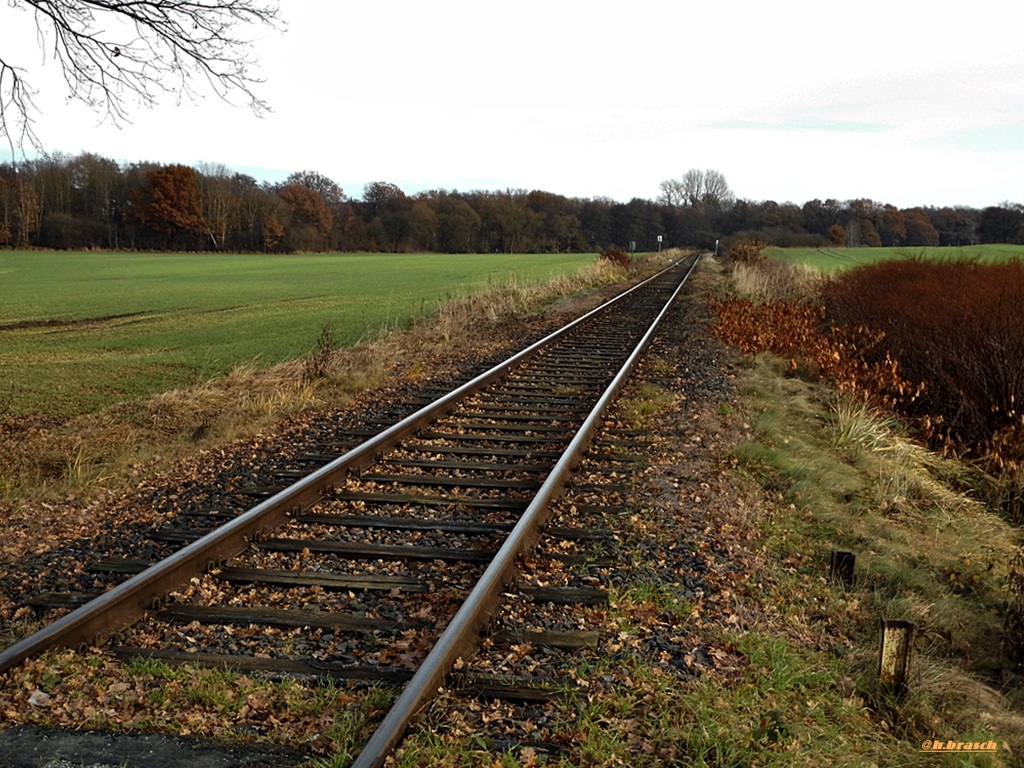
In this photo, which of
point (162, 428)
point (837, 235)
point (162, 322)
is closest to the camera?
point (162, 428)

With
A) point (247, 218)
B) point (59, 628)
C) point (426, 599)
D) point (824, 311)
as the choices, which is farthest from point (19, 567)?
point (247, 218)

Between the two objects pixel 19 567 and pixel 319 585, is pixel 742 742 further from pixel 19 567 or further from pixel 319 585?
pixel 19 567

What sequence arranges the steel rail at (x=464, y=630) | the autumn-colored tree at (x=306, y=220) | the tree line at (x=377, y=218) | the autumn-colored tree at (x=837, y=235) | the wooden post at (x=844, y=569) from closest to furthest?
the steel rail at (x=464, y=630) → the wooden post at (x=844, y=569) → the tree line at (x=377, y=218) → the autumn-colored tree at (x=306, y=220) → the autumn-colored tree at (x=837, y=235)

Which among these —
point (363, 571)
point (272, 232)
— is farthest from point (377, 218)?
point (363, 571)

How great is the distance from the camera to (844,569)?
527 centimetres

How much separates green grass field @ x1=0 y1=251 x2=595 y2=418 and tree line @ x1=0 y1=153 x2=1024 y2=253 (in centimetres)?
4050

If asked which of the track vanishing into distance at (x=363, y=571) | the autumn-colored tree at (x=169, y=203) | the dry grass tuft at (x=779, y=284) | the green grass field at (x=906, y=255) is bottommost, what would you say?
the track vanishing into distance at (x=363, y=571)

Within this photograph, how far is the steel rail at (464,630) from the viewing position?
3094mm

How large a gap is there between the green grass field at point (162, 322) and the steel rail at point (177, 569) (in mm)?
6009

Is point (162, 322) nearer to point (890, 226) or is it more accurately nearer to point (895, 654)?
point (895, 654)

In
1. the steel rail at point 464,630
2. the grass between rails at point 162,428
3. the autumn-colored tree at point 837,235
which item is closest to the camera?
the steel rail at point 464,630

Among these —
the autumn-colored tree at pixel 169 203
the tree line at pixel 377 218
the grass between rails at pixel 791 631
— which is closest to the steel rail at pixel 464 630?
the grass between rails at pixel 791 631

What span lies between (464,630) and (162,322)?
75.8ft

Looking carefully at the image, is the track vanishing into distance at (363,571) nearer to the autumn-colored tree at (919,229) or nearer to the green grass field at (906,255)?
the green grass field at (906,255)
